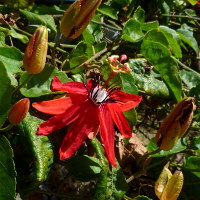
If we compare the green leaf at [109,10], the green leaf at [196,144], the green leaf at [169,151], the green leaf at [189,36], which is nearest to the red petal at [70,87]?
the green leaf at [169,151]

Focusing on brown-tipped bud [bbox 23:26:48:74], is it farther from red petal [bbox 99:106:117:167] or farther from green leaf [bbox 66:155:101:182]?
green leaf [bbox 66:155:101:182]

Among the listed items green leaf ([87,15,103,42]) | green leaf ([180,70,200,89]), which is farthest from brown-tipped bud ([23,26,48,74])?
green leaf ([180,70,200,89])

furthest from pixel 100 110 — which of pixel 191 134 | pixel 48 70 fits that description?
pixel 191 134

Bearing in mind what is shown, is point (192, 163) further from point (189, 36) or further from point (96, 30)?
point (189, 36)

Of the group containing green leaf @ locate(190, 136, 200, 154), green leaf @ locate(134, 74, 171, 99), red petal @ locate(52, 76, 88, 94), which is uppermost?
red petal @ locate(52, 76, 88, 94)

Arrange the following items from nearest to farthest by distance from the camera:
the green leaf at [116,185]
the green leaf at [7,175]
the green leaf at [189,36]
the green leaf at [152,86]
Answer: the green leaf at [7,175]
the green leaf at [116,185]
the green leaf at [152,86]
the green leaf at [189,36]

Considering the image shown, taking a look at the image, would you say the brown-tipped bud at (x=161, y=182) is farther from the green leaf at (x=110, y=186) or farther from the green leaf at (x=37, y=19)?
the green leaf at (x=37, y=19)
